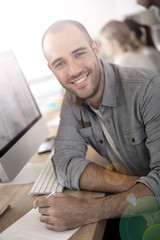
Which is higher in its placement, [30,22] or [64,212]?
[30,22]

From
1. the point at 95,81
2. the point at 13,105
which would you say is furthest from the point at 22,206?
the point at 95,81

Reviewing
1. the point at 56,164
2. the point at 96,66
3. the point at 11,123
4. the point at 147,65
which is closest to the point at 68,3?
the point at 147,65

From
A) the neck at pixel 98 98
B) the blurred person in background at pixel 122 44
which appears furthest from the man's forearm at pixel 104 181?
the blurred person in background at pixel 122 44

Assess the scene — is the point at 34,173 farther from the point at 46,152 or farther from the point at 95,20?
the point at 95,20

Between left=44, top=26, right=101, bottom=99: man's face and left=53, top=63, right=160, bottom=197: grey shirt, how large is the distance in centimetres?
6

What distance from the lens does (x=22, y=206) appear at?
786 mm

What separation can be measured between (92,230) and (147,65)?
5.07ft

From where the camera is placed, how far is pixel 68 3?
1678 millimetres

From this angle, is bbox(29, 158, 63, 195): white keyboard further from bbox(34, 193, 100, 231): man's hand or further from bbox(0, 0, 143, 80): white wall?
bbox(0, 0, 143, 80): white wall

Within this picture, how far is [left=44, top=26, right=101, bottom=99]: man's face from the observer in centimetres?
82

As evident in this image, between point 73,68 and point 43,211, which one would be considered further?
point 73,68

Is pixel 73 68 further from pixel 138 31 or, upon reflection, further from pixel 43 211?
pixel 138 31

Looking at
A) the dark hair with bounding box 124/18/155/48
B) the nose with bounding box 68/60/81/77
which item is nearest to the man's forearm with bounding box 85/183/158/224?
the nose with bounding box 68/60/81/77

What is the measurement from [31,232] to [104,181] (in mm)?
267
